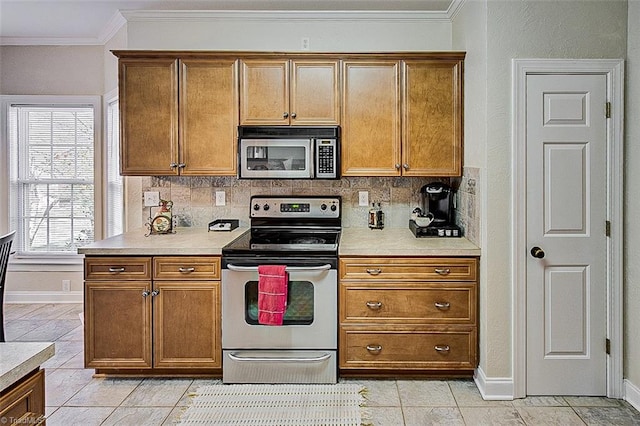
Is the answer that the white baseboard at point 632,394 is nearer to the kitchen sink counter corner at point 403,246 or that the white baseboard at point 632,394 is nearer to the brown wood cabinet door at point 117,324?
the kitchen sink counter corner at point 403,246

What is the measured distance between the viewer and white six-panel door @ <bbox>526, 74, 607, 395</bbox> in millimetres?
3150

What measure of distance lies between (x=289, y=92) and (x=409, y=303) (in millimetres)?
1635

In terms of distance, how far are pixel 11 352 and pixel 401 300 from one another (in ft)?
7.74

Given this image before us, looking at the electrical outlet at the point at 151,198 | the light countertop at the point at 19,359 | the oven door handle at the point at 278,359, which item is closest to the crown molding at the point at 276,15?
the electrical outlet at the point at 151,198

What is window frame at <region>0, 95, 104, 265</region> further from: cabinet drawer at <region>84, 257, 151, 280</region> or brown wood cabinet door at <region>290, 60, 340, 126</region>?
brown wood cabinet door at <region>290, 60, 340, 126</region>

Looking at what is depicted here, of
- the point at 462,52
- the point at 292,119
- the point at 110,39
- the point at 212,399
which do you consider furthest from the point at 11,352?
the point at 110,39

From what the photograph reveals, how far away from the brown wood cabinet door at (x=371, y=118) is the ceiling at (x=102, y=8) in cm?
50

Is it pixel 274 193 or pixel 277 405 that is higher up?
pixel 274 193

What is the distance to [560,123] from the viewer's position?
3.16 m

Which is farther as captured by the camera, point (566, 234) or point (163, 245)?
point (163, 245)

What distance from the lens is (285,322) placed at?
338 cm

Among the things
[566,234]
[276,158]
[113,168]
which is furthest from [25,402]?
[113,168]

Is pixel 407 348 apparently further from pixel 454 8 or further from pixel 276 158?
pixel 454 8

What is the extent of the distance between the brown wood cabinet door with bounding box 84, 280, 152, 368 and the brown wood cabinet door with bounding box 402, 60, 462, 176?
195 centimetres
